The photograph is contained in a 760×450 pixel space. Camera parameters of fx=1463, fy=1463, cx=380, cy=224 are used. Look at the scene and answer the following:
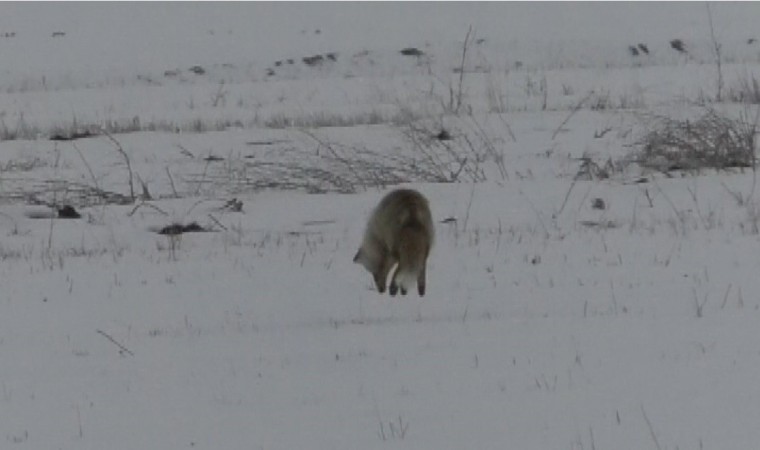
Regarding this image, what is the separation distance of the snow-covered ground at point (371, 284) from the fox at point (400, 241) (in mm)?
159

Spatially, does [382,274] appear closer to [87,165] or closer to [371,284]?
[371,284]

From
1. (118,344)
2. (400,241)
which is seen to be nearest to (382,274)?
(400,241)

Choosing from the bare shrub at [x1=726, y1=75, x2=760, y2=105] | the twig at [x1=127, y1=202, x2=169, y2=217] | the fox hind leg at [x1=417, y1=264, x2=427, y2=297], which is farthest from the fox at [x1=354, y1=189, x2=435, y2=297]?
the bare shrub at [x1=726, y1=75, x2=760, y2=105]

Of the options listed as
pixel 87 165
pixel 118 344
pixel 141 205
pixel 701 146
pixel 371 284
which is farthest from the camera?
pixel 87 165

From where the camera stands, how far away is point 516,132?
1588 cm

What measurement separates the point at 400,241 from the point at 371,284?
36.5 inches

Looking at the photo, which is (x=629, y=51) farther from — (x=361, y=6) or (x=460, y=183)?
(x=460, y=183)

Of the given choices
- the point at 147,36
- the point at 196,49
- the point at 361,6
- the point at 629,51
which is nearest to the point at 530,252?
the point at 629,51

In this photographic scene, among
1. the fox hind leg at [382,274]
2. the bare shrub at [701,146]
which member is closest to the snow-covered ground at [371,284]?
the fox hind leg at [382,274]

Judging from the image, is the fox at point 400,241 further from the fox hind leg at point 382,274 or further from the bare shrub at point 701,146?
the bare shrub at point 701,146

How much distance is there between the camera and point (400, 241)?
25.1ft

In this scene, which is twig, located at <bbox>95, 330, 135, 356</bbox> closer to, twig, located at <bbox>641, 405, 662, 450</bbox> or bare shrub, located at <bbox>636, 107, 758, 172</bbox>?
twig, located at <bbox>641, 405, 662, 450</bbox>

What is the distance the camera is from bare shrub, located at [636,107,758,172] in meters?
12.5

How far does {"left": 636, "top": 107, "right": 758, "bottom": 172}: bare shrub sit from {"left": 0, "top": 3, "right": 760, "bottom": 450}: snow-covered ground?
243 millimetres
